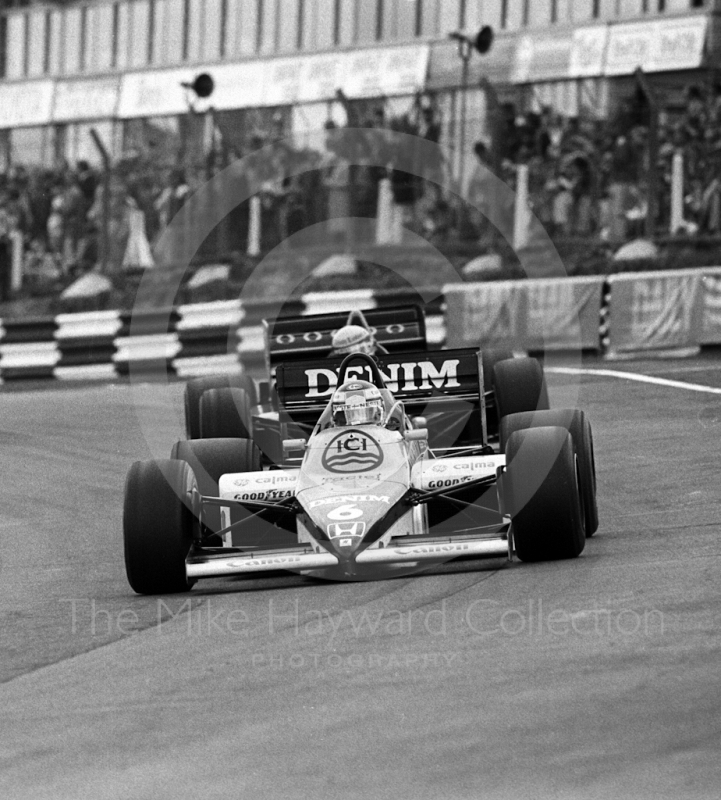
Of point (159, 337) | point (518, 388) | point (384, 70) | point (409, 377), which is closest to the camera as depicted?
point (409, 377)

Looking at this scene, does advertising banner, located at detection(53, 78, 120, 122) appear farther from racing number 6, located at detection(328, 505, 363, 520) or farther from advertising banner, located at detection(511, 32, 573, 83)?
racing number 6, located at detection(328, 505, 363, 520)

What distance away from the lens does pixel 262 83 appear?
3153 centimetres

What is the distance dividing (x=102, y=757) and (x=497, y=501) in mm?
4132

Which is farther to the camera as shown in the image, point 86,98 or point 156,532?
point 86,98

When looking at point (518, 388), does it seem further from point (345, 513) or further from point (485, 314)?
point (485, 314)

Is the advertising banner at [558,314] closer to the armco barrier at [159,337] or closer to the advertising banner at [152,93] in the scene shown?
the armco barrier at [159,337]

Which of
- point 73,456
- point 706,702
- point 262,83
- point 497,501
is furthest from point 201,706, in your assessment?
point 262,83

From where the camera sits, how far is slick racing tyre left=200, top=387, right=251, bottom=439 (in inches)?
506

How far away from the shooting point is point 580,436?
9664 millimetres

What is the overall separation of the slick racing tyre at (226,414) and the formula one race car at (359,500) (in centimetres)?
210

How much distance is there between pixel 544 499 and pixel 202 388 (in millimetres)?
5617

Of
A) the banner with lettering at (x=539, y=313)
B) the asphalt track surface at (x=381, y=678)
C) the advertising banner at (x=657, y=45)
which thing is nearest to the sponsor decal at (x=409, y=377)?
the asphalt track surface at (x=381, y=678)

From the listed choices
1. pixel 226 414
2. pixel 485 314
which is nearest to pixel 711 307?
pixel 485 314

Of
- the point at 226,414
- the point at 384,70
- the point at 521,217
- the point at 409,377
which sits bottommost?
the point at 226,414
